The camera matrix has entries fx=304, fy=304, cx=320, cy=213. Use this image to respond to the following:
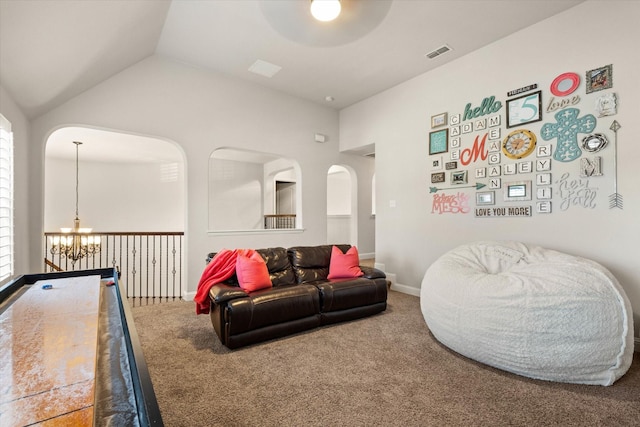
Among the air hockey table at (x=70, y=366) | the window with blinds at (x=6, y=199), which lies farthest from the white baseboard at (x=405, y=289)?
the window with blinds at (x=6, y=199)

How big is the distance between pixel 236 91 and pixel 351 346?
411cm

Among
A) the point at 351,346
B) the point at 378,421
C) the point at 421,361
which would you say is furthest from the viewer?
the point at 351,346

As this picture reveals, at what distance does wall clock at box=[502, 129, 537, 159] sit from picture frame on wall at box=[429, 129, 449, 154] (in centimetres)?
76

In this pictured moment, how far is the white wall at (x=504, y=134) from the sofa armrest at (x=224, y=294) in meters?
2.87

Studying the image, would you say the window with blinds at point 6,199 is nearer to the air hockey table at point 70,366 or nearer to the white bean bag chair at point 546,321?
the air hockey table at point 70,366

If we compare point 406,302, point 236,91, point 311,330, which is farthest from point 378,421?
point 236,91

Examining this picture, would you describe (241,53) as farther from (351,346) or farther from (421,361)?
(421,361)

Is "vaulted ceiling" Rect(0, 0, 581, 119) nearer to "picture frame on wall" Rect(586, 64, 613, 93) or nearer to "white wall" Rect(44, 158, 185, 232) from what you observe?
"picture frame on wall" Rect(586, 64, 613, 93)

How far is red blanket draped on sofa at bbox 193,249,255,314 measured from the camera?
304cm

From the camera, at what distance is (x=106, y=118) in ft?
12.5

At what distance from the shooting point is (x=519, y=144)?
3549 mm

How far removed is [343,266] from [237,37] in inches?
121

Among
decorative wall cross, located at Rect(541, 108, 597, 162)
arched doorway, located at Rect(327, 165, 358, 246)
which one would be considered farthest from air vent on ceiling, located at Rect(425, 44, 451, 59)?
arched doorway, located at Rect(327, 165, 358, 246)

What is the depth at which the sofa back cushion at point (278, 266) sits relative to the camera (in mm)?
3520
